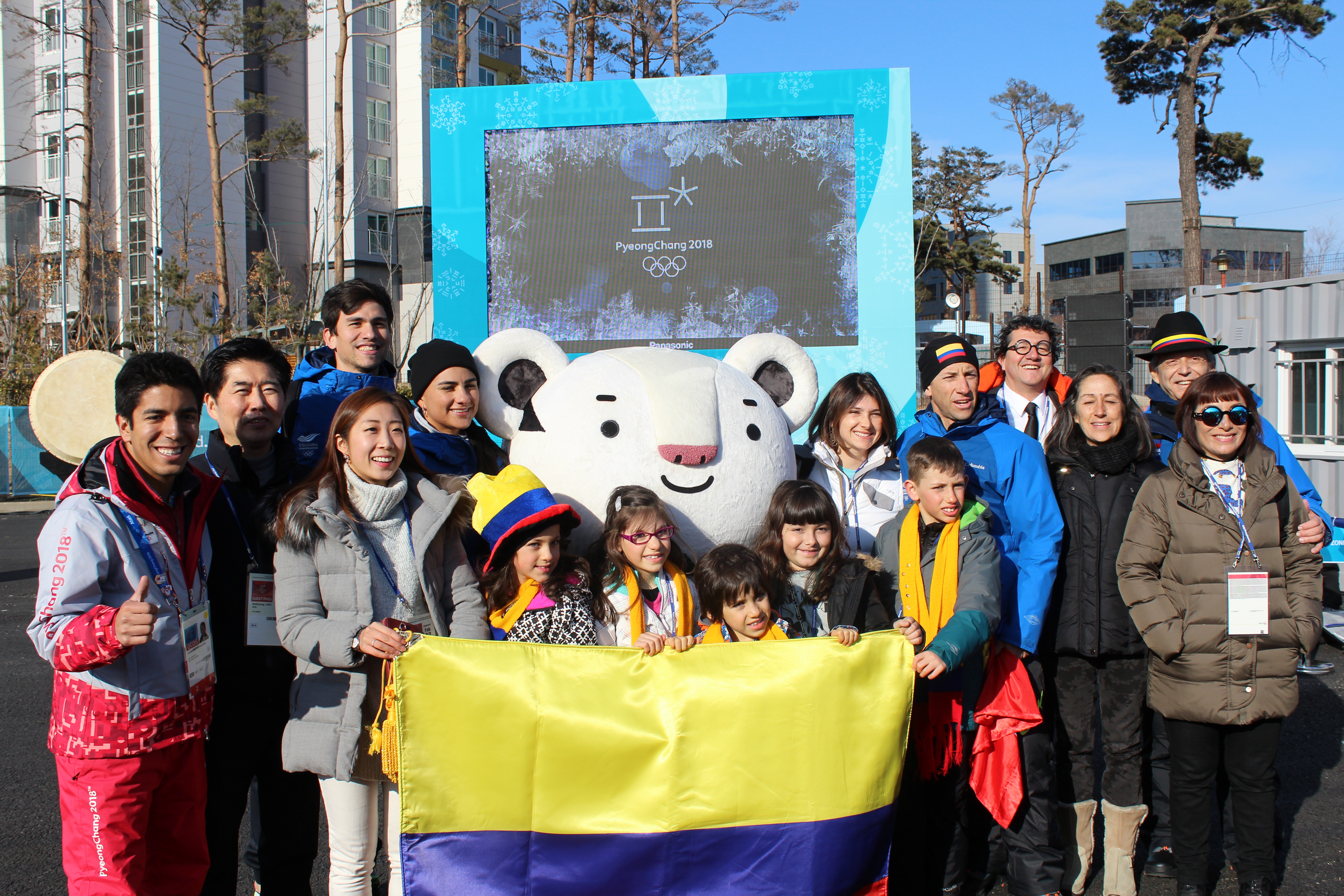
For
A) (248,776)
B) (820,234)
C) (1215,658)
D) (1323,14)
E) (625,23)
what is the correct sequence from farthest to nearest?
1. (625,23)
2. (1323,14)
3. (820,234)
4. (1215,658)
5. (248,776)

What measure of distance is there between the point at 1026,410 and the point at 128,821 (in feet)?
10.4

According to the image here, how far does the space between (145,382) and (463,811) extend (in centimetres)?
132

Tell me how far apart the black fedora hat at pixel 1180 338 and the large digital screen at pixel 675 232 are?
3.34 metres

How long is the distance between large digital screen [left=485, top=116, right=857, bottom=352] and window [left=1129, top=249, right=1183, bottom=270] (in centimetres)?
4164

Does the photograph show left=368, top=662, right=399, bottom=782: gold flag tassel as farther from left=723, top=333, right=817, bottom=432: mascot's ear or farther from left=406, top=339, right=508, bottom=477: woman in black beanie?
left=723, top=333, right=817, bottom=432: mascot's ear

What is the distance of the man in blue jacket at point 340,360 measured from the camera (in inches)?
120

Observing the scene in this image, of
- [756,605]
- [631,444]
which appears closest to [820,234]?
[631,444]

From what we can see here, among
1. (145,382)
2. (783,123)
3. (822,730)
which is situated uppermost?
(783,123)

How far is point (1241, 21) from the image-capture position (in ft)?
49.4

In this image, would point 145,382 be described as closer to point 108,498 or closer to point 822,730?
point 108,498

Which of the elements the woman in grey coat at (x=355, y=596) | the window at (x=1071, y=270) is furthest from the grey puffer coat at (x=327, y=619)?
the window at (x=1071, y=270)

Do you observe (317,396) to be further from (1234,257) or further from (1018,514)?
(1234,257)

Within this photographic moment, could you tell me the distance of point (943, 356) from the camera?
3.17 metres

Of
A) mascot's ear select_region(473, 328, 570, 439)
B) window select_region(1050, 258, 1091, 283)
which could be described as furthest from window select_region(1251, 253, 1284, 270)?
mascot's ear select_region(473, 328, 570, 439)
